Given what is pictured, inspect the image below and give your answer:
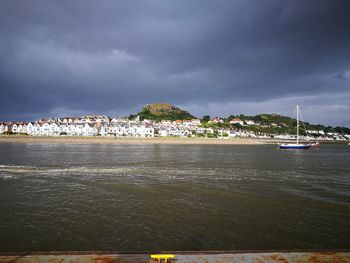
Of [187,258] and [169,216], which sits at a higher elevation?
[187,258]

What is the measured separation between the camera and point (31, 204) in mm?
10477

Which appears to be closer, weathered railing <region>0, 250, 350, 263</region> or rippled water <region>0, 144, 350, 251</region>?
weathered railing <region>0, 250, 350, 263</region>

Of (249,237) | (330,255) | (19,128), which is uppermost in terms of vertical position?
(19,128)

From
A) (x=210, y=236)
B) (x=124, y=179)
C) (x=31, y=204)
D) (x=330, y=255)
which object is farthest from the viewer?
(x=124, y=179)

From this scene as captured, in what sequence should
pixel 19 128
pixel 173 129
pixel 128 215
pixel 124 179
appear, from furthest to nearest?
pixel 173 129 < pixel 19 128 < pixel 124 179 < pixel 128 215

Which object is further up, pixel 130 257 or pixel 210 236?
pixel 130 257

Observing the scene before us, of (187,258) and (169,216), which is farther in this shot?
(169,216)

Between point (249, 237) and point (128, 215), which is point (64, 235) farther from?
point (249, 237)

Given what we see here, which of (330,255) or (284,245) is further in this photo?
(284,245)

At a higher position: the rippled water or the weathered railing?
the weathered railing

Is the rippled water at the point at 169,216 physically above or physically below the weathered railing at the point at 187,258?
below

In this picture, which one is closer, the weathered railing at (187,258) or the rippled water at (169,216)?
the weathered railing at (187,258)

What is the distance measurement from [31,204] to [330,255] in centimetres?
1079

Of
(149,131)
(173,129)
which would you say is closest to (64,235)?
(149,131)
